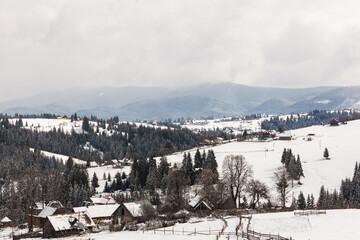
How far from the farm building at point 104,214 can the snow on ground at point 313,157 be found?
137 feet

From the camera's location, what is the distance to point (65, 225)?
57594 mm

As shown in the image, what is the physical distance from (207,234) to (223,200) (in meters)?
27.0

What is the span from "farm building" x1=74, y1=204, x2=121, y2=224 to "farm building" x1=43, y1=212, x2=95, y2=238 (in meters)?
9.79

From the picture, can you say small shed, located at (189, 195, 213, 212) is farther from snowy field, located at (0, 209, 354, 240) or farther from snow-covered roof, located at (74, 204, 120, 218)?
snow-covered roof, located at (74, 204, 120, 218)

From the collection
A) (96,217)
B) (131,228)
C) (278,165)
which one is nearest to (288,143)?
(278,165)

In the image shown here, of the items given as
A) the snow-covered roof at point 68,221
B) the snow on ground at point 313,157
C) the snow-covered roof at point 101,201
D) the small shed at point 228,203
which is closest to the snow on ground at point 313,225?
the small shed at point 228,203

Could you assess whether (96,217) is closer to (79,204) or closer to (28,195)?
(28,195)

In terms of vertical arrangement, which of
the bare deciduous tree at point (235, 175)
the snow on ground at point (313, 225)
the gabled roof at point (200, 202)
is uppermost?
the bare deciduous tree at point (235, 175)

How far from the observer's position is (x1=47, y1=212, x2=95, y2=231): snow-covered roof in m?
56.9

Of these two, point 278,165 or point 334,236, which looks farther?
point 278,165

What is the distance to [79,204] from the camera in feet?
326

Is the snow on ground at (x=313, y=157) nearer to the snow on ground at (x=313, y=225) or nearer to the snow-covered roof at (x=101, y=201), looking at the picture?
the snow-covered roof at (x=101, y=201)

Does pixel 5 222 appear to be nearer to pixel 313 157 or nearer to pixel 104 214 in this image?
pixel 104 214

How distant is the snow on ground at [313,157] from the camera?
10462 cm
